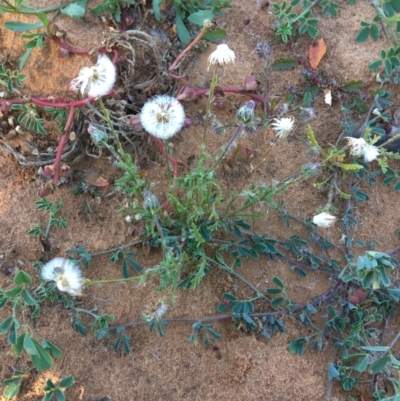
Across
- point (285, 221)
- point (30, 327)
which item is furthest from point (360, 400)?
point (30, 327)

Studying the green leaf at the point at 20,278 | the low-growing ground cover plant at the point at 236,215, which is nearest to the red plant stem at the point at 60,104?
the low-growing ground cover plant at the point at 236,215

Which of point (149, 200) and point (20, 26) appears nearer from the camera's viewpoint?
point (149, 200)

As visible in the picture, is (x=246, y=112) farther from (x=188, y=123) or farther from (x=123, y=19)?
(x=123, y=19)

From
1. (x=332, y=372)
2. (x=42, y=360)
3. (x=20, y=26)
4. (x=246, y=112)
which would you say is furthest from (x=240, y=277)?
(x=20, y=26)

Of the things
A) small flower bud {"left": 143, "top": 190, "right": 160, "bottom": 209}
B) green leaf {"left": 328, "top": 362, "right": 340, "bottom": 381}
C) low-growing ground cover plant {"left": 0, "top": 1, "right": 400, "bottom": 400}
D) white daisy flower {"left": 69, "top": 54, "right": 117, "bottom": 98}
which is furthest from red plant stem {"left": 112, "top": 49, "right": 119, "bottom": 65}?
green leaf {"left": 328, "top": 362, "right": 340, "bottom": 381}

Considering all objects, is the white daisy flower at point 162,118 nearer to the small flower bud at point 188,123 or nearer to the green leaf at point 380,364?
the small flower bud at point 188,123
